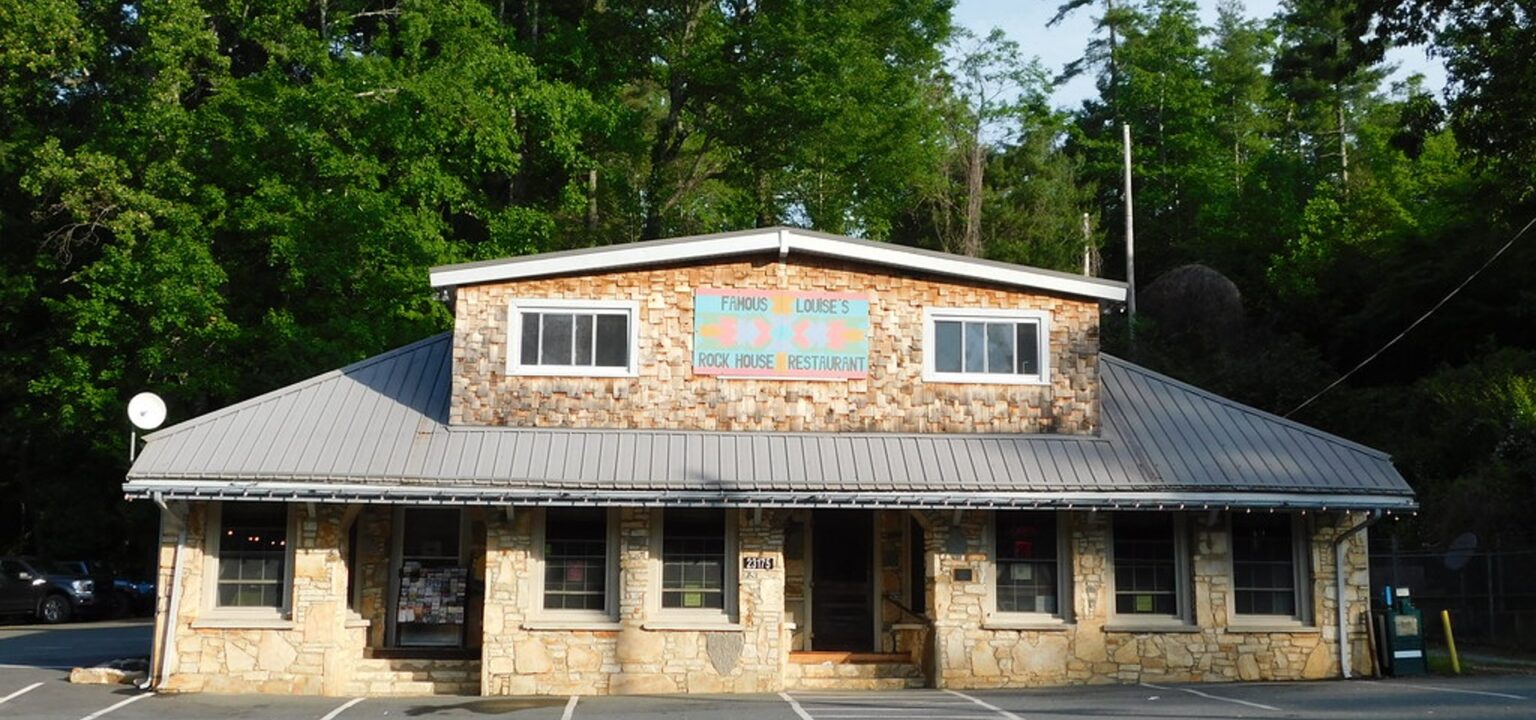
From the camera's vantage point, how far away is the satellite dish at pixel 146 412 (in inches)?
734

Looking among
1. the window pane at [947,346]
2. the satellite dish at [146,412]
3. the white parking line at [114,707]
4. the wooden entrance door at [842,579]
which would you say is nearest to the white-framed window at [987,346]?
the window pane at [947,346]

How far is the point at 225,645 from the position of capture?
17.5 metres

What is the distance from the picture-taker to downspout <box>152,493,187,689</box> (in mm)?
17391

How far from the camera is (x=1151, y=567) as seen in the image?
18.7 m

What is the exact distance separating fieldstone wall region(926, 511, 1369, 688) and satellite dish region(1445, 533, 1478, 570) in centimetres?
727

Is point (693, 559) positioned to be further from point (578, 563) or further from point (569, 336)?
point (569, 336)

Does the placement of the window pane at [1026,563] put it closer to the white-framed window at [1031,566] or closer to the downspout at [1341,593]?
the white-framed window at [1031,566]

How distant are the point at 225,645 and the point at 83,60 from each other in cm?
2026

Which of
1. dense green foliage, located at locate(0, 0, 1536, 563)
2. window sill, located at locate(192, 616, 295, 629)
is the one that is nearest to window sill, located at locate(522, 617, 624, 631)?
window sill, located at locate(192, 616, 295, 629)

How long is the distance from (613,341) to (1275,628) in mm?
9145

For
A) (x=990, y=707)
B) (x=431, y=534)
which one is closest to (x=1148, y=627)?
(x=990, y=707)

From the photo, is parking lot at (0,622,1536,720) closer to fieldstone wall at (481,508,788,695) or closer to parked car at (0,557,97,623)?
fieldstone wall at (481,508,788,695)

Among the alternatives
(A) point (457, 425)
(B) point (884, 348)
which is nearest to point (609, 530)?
(A) point (457, 425)

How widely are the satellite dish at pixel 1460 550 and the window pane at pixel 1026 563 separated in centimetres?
992
